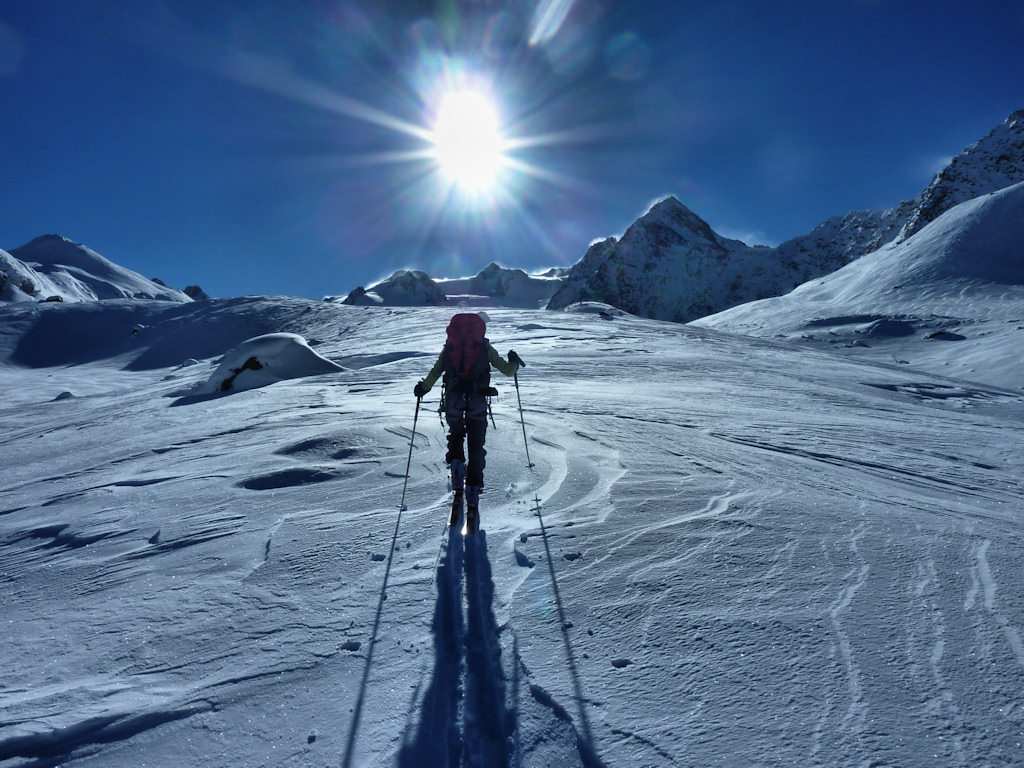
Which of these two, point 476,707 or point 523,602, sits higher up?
Result: point 523,602

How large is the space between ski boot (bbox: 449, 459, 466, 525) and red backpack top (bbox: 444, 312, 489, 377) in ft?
2.84

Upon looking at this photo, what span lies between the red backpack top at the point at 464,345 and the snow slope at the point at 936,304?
Answer: 19.6 meters

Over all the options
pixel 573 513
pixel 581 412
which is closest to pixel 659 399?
pixel 581 412

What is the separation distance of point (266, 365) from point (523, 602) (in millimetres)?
15194

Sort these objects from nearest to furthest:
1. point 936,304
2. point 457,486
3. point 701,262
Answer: point 457,486
point 936,304
point 701,262

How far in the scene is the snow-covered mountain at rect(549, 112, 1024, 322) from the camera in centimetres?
15112

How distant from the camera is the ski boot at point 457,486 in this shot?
4.62 meters

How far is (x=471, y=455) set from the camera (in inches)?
193

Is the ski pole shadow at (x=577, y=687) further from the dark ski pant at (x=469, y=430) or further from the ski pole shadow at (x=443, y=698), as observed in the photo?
the dark ski pant at (x=469, y=430)

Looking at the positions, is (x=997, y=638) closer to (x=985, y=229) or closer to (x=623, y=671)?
(x=623, y=671)

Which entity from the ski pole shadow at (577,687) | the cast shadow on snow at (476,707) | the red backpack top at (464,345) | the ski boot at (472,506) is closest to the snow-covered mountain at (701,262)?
the red backpack top at (464,345)

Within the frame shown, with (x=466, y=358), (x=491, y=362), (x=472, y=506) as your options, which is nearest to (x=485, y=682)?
(x=472, y=506)

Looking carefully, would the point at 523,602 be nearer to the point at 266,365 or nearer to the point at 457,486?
the point at 457,486

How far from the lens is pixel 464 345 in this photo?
4.94 meters
